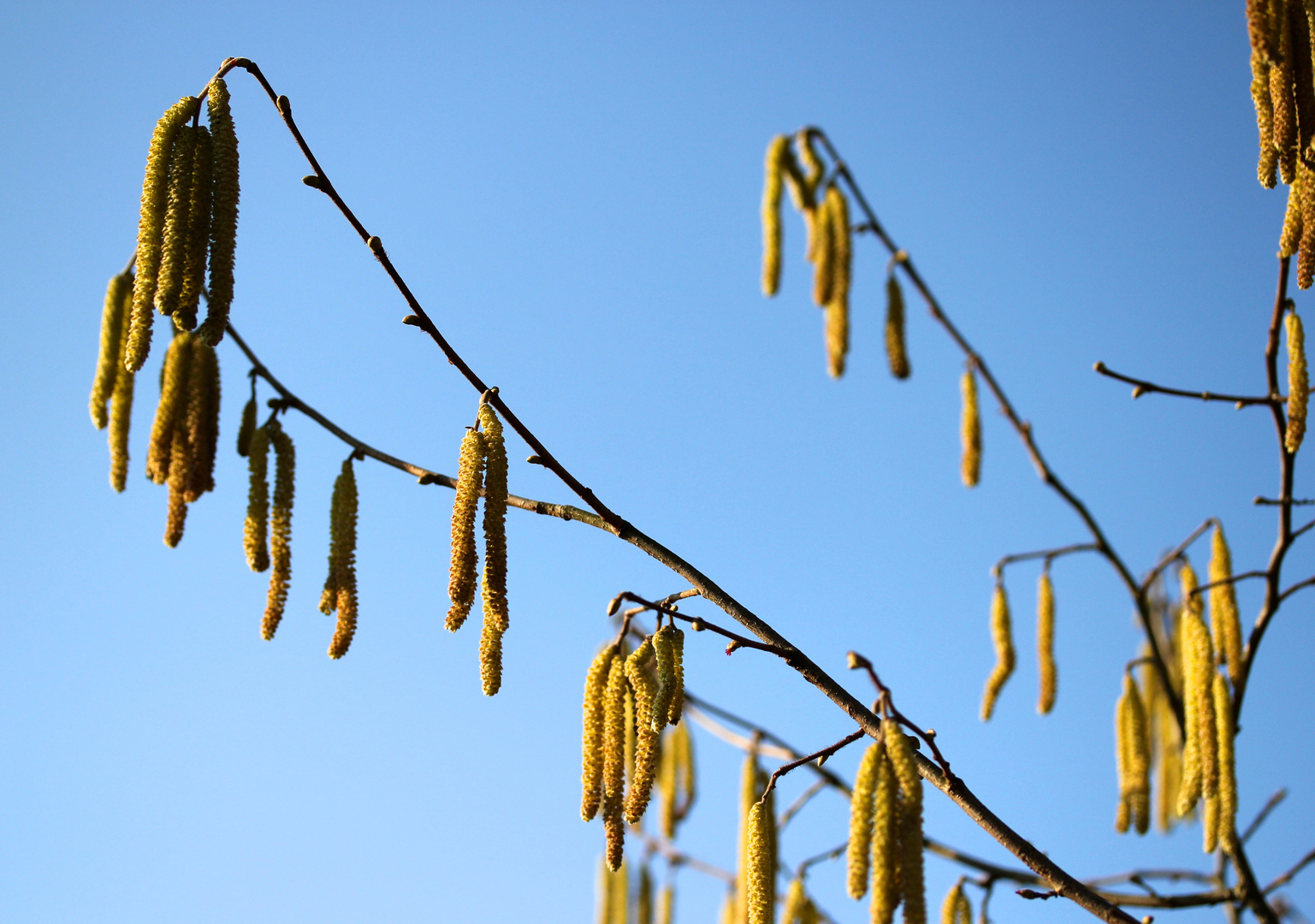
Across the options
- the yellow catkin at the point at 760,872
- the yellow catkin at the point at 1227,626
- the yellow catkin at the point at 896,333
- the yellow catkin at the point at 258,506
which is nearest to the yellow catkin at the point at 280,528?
the yellow catkin at the point at 258,506

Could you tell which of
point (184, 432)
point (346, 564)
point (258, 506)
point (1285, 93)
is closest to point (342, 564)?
point (346, 564)

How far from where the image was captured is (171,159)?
1.65 meters

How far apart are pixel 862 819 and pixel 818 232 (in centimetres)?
150

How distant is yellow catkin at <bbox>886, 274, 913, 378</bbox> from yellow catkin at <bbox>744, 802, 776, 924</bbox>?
141 cm

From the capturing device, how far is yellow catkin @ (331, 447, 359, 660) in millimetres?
1956

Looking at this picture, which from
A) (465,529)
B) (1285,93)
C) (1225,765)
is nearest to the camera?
(465,529)

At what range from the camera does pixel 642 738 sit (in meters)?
1.56

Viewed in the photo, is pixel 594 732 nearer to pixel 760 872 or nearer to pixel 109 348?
pixel 760 872

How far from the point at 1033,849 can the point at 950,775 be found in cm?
16

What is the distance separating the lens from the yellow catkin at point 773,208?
2.53m

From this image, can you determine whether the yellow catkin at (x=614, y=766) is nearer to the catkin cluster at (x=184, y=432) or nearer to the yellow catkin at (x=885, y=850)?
the yellow catkin at (x=885, y=850)

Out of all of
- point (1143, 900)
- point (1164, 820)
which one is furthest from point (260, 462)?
point (1164, 820)

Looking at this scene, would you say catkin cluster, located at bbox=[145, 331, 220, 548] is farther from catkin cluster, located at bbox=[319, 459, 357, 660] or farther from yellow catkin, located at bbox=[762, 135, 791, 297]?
yellow catkin, located at bbox=[762, 135, 791, 297]

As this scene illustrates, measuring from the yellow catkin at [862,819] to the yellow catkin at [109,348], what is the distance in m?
1.80
